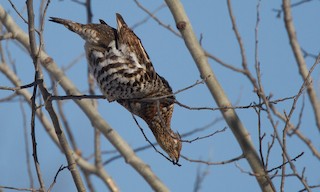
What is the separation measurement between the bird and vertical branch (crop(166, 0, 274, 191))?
16.2 inches

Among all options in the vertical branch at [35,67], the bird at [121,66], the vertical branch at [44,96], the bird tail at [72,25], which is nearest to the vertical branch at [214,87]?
the bird at [121,66]

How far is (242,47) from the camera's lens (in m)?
5.89

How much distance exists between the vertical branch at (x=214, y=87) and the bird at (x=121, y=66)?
411 mm

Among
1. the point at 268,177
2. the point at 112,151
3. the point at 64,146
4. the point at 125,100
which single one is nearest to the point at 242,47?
the point at 125,100

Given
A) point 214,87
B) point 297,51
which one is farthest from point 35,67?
point 297,51

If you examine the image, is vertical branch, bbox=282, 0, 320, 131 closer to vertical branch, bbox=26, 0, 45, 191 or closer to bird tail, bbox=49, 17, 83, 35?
bird tail, bbox=49, 17, 83, 35

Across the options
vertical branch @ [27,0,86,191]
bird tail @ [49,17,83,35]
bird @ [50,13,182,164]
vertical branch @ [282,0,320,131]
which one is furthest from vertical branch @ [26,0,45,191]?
vertical branch @ [282,0,320,131]

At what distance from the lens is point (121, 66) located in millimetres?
5613

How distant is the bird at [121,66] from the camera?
561 cm

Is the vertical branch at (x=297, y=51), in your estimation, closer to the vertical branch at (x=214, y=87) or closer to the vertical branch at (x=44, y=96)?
the vertical branch at (x=214, y=87)

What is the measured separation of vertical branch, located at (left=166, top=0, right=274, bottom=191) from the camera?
5.16 meters

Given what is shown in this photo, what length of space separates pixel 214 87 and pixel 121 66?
0.83m

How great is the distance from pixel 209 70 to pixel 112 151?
2883mm

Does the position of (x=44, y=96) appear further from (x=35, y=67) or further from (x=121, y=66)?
(x=121, y=66)
